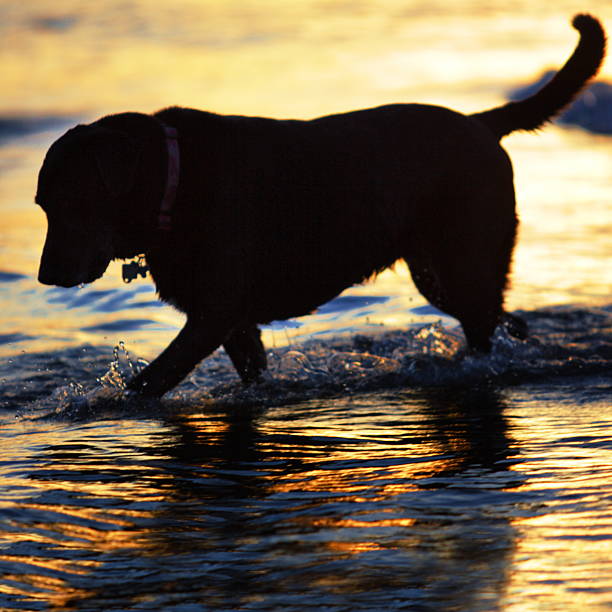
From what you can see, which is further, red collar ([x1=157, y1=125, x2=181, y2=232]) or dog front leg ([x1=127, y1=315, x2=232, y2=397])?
dog front leg ([x1=127, y1=315, x2=232, y2=397])

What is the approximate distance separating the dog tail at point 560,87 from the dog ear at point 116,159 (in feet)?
6.86

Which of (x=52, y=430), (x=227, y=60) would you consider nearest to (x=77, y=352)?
(x=52, y=430)

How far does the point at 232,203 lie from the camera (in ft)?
17.7

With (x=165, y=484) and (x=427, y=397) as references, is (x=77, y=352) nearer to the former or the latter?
(x=427, y=397)

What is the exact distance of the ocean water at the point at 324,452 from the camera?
11.2 ft

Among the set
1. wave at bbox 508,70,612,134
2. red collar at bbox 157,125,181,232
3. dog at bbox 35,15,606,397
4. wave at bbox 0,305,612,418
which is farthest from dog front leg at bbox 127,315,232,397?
wave at bbox 508,70,612,134

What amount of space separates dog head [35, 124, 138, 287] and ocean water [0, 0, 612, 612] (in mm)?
698

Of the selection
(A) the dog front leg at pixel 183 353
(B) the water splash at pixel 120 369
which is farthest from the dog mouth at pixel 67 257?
(B) the water splash at pixel 120 369

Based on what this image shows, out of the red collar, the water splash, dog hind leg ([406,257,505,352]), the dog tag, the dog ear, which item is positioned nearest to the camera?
the dog ear

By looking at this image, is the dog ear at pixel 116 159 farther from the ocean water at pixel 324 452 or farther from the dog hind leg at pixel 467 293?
the dog hind leg at pixel 467 293

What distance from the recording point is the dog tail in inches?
256

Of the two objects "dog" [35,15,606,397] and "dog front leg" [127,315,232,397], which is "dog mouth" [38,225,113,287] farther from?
"dog front leg" [127,315,232,397]

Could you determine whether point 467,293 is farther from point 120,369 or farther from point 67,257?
point 67,257

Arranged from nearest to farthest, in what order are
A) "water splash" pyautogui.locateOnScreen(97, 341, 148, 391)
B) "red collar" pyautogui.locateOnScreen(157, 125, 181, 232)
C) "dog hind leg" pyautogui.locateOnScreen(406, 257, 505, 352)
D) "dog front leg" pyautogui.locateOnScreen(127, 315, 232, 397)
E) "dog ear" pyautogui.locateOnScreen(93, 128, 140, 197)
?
"dog ear" pyautogui.locateOnScreen(93, 128, 140, 197) → "red collar" pyautogui.locateOnScreen(157, 125, 181, 232) → "dog front leg" pyautogui.locateOnScreen(127, 315, 232, 397) → "water splash" pyautogui.locateOnScreen(97, 341, 148, 391) → "dog hind leg" pyautogui.locateOnScreen(406, 257, 505, 352)
